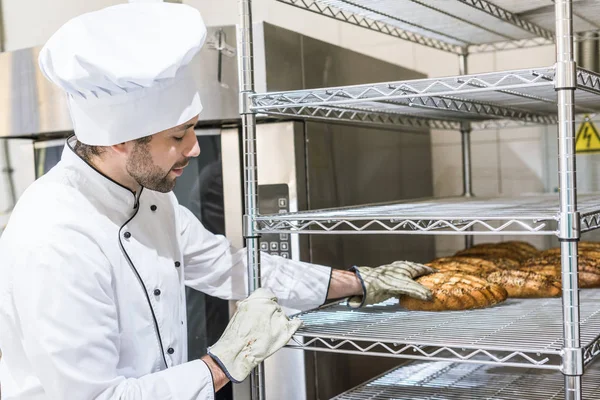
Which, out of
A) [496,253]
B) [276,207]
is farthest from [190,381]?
[496,253]

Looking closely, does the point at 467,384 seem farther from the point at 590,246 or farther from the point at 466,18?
the point at 466,18

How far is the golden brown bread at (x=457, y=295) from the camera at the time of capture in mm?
1830

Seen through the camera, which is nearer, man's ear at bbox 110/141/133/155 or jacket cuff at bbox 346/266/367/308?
man's ear at bbox 110/141/133/155

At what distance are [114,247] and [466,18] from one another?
4.14 feet

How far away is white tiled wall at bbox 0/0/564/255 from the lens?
272 centimetres

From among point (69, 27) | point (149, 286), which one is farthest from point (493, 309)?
point (69, 27)

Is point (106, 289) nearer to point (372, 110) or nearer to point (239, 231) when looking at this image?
point (239, 231)

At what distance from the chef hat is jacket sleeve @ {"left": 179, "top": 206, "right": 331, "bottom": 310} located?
1.39 ft

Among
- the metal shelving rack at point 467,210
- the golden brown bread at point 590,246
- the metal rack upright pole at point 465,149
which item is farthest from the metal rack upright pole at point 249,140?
the metal rack upright pole at point 465,149

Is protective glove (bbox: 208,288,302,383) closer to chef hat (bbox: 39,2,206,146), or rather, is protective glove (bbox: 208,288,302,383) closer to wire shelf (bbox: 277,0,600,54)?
chef hat (bbox: 39,2,206,146)

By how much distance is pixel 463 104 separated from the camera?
6.42 ft

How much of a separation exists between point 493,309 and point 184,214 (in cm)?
79

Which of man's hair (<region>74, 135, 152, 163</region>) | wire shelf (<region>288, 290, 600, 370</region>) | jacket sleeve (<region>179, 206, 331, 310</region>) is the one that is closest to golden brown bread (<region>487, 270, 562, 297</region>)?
wire shelf (<region>288, 290, 600, 370</region>)

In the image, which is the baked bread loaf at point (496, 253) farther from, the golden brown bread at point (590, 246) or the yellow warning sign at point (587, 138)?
the yellow warning sign at point (587, 138)
